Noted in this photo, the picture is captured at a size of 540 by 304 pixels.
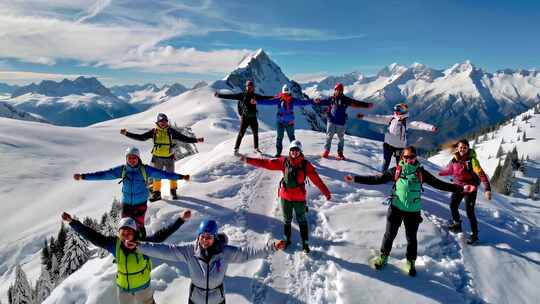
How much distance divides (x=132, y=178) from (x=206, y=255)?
475cm

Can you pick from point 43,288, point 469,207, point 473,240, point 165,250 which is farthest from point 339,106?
point 43,288

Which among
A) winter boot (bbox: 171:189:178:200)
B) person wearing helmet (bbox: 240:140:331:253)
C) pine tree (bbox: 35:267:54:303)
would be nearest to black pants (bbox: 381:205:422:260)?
person wearing helmet (bbox: 240:140:331:253)

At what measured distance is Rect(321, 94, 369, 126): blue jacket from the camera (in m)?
17.1

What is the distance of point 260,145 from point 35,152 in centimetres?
6953

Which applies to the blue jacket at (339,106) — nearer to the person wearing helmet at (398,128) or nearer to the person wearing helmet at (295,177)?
the person wearing helmet at (398,128)

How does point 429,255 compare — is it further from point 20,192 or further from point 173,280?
point 20,192

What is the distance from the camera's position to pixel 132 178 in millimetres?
10594

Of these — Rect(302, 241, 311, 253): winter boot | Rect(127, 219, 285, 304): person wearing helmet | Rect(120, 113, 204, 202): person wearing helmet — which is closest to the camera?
Rect(127, 219, 285, 304): person wearing helmet

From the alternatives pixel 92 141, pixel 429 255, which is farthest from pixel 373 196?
pixel 92 141

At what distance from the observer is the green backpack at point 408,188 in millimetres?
8984

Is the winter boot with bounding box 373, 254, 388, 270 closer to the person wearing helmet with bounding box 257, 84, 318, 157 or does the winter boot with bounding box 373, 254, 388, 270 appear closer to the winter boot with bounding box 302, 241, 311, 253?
the winter boot with bounding box 302, 241, 311, 253

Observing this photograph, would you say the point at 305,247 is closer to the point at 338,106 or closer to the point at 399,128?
the point at 399,128

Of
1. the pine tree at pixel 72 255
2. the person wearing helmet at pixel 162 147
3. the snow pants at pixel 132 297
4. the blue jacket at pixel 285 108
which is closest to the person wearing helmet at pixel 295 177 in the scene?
the snow pants at pixel 132 297

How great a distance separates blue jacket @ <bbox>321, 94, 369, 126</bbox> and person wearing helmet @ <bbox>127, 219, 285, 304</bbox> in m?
11.0
